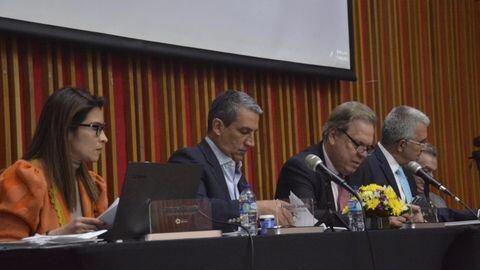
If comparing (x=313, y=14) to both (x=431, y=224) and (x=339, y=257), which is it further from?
(x=339, y=257)

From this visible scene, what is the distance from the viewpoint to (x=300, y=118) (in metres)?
5.97

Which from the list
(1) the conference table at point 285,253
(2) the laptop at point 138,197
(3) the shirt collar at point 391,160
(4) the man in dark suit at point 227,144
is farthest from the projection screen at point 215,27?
(1) the conference table at point 285,253

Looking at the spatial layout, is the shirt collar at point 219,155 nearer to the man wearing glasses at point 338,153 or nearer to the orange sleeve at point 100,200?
the man wearing glasses at point 338,153

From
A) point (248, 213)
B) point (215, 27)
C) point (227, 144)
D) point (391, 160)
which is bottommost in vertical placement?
point (248, 213)

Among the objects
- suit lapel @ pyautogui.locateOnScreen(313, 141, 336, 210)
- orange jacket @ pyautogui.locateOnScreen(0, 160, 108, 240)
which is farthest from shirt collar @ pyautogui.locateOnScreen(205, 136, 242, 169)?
orange jacket @ pyautogui.locateOnScreen(0, 160, 108, 240)

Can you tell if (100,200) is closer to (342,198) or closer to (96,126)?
(96,126)

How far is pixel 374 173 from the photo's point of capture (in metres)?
4.76

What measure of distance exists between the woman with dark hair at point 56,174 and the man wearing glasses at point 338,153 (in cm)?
98

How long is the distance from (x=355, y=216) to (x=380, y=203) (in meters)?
0.14

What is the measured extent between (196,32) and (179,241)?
2.74 meters

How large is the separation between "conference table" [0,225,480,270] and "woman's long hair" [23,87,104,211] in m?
1.03

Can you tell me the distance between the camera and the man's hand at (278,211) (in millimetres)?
3194

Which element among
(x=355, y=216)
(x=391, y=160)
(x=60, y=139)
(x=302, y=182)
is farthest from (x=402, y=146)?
(x=60, y=139)

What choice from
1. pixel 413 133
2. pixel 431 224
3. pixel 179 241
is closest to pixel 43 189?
pixel 179 241
